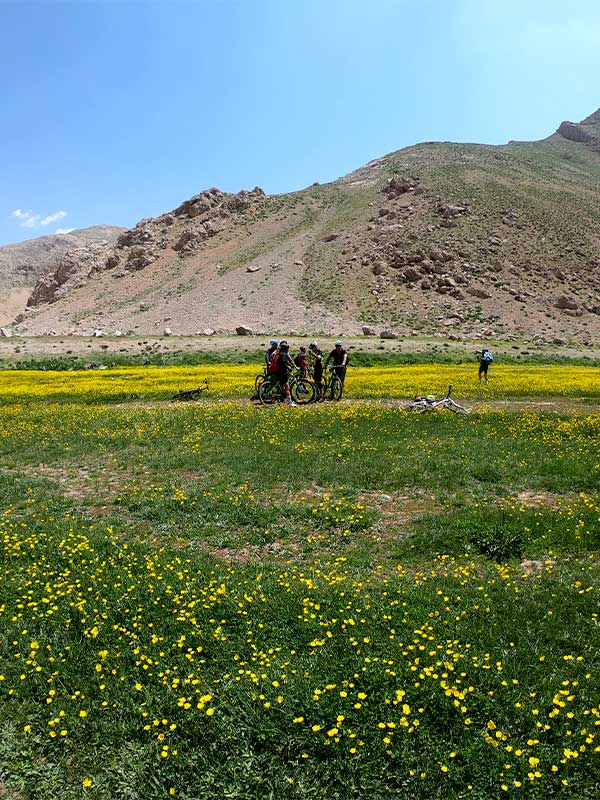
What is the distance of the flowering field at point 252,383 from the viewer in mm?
27578

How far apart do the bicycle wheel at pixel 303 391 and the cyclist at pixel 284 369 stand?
67 centimetres

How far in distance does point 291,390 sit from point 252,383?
7.12m

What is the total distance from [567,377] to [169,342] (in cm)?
4364

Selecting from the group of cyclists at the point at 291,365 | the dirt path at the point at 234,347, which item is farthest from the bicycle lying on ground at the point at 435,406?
the dirt path at the point at 234,347

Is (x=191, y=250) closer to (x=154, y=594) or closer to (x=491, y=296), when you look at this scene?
(x=491, y=296)

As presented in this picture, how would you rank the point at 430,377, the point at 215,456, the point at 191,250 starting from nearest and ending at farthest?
the point at 215,456 < the point at 430,377 < the point at 191,250

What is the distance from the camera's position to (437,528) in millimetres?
10195

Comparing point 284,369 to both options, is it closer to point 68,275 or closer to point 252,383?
point 252,383

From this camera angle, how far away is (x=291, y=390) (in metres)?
24.4

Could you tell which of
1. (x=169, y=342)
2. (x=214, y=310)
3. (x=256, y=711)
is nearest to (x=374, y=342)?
(x=169, y=342)

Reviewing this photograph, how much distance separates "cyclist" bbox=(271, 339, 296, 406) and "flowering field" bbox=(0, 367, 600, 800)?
28.7 feet

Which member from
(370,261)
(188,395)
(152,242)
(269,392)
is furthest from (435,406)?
(152,242)

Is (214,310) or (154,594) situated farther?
(214,310)

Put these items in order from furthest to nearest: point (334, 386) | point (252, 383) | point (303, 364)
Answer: point (252, 383), point (334, 386), point (303, 364)
